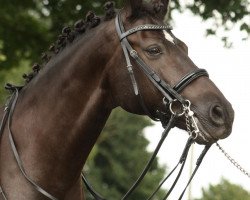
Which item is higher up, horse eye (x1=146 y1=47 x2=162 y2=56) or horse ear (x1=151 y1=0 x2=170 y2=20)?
horse ear (x1=151 y1=0 x2=170 y2=20)

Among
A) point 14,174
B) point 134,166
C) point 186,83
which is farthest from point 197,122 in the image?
point 134,166

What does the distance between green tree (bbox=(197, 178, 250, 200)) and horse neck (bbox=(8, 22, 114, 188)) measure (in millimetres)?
19219

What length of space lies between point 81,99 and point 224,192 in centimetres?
2460

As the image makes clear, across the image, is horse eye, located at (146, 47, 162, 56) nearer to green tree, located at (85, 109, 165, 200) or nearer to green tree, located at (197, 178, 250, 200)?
green tree, located at (197, 178, 250, 200)

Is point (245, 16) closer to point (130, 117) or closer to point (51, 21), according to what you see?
point (51, 21)

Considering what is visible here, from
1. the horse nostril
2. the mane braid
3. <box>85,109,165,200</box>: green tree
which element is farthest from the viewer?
<box>85,109,165,200</box>: green tree

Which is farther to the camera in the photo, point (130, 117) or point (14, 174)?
point (130, 117)

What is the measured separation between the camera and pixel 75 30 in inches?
225

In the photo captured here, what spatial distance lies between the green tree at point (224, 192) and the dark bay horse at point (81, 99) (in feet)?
63.0

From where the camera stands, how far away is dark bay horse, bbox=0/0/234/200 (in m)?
5.27

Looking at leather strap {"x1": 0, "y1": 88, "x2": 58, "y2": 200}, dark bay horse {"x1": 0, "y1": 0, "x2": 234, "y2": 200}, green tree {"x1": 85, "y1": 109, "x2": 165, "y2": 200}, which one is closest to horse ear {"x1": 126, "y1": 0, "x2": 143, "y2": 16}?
dark bay horse {"x1": 0, "y1": 0, "x2": 234, "y2": 200}

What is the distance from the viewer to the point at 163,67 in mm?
5234

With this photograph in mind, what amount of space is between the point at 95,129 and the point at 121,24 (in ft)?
2.70

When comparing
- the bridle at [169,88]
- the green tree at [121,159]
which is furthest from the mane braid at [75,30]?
the green tree at [121,159]
